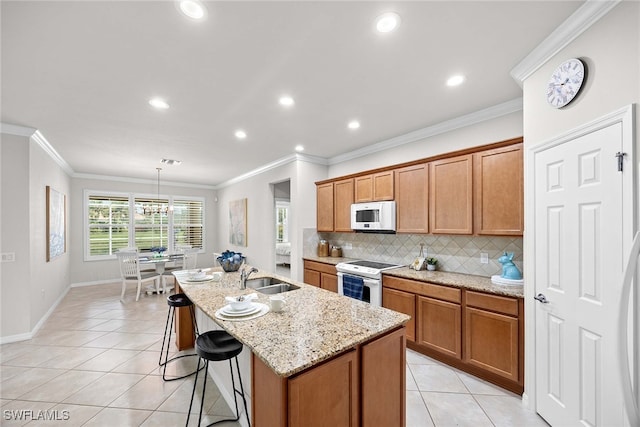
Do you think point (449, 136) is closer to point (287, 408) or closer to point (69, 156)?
point (287, 408)

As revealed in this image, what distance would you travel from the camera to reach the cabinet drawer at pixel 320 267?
12.9ft

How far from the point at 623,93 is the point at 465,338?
2.14 metres

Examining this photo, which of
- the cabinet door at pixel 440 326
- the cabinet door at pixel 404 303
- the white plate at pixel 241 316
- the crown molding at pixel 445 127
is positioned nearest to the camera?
the white plate at pixel 241 316

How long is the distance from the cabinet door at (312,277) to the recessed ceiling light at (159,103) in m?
3.01

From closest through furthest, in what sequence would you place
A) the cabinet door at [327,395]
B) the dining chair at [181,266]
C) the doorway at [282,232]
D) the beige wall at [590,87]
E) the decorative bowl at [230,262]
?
the cabinet door at [327,395], the beige wall at [590,87], the decorative bowl at [230,262], the dining chair at [181,266], the doorway at [282,232]

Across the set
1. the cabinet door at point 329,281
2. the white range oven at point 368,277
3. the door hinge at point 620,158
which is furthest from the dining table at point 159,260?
the door hinge at point 620,158

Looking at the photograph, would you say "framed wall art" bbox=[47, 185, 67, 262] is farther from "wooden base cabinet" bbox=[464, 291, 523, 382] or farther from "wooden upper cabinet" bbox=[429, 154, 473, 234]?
"wooden base cabinet" bbox=[464, 291, 523, 382]

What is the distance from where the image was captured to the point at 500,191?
248 cm

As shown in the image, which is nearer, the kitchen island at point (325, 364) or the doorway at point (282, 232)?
the kitchen island at point (325, 364)

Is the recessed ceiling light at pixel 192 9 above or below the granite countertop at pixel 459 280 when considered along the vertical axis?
above

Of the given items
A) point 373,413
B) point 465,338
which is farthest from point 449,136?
point 373,413

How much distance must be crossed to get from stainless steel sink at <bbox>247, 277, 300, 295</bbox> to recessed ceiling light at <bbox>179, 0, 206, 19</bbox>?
2.17 metres

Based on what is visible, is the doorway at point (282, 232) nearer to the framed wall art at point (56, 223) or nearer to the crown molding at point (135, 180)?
the crown molding at point (135, 180)

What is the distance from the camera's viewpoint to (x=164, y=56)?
6.15 feet
